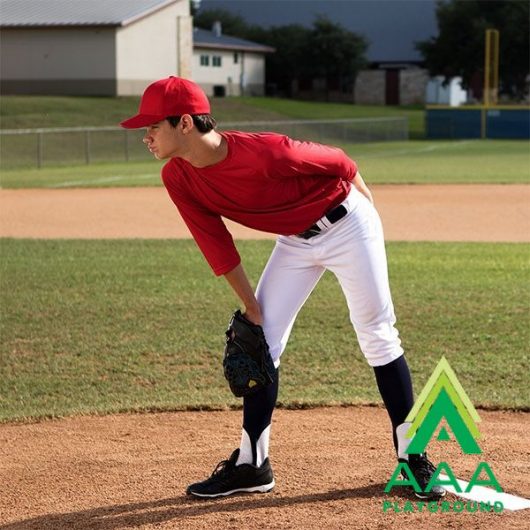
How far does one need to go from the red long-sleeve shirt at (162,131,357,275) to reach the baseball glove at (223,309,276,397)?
0.26m

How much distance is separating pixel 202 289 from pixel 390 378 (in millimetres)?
5235

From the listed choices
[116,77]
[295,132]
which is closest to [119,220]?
[295,132]

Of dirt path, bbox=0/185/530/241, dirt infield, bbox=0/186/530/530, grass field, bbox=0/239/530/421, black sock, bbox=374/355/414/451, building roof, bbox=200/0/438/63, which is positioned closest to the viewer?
dirt infield, bbox=0/186/530/530

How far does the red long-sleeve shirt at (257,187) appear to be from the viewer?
13.1ft

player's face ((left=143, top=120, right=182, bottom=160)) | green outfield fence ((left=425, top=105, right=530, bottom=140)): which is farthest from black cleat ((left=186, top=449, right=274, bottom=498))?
green outfield fence ((left=425, top=105, right=530, bottom=140))

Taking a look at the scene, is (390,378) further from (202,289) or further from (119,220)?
(119,220)

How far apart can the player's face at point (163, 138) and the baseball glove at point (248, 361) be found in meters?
0.79

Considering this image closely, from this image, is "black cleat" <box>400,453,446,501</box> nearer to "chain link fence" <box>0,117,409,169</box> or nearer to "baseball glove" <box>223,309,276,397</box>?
"baseball glove" <box>223,309,276,397</box>

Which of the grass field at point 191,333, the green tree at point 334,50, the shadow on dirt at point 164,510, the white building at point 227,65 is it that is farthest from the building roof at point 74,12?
the shadow on dirt at point 164,510

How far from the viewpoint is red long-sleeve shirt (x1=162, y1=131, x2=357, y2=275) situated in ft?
13.1

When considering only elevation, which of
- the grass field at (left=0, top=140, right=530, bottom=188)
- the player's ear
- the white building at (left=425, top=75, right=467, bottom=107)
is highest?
the white building at (left=425, top=75, right=467, bottom=107)

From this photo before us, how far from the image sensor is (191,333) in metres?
7.75

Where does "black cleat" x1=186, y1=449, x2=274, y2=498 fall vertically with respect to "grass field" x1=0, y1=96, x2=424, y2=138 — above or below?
below

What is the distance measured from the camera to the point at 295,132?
35469mm
